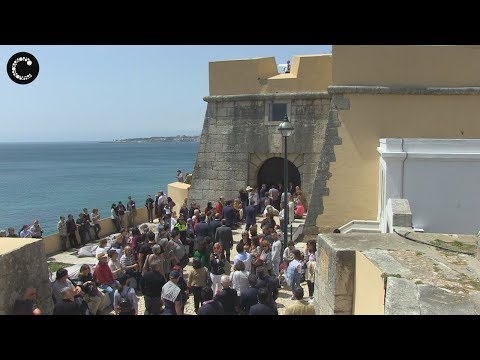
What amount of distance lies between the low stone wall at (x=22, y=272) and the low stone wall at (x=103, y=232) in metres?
7.02

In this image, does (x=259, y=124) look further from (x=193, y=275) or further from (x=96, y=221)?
(x=193, y=275)

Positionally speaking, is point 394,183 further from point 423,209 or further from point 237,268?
point 237,268

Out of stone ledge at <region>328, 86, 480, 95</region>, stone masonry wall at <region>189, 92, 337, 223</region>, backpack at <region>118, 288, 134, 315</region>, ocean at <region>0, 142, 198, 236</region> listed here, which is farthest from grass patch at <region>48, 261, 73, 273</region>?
ocean at <region>0, 142, 198, 236</region>

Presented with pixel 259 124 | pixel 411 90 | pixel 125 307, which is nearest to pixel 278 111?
pixel 259 124

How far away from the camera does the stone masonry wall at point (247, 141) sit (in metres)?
15.2

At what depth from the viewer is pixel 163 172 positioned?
8512 cm

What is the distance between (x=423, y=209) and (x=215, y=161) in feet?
26.4

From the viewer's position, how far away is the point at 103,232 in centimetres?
1513

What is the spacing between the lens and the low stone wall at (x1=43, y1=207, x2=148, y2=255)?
503 inches

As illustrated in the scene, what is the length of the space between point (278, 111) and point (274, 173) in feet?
7.13
